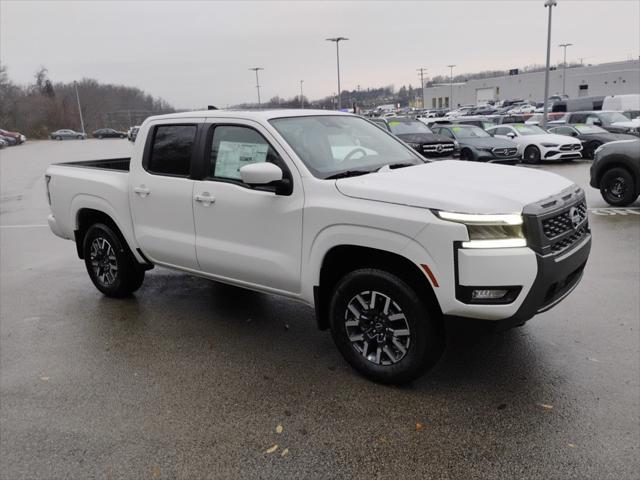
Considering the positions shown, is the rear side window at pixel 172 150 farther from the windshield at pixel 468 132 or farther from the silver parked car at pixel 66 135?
the silver parked car at pixel 66 135

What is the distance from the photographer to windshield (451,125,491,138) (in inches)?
747

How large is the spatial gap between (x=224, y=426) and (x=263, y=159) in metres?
2.00

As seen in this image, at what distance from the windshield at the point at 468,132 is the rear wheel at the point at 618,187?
8.53m

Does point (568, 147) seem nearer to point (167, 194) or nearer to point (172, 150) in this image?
point (172, 150)

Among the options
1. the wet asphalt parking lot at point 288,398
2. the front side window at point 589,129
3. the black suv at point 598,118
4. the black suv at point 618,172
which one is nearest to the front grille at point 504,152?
the front side window at point 589,129

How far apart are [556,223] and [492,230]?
1.87 feet

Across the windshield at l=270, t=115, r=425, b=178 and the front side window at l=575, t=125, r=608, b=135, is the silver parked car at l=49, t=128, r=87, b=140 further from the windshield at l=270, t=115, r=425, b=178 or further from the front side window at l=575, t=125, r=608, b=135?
the windshield at l=270, t=115, r=425, b=178

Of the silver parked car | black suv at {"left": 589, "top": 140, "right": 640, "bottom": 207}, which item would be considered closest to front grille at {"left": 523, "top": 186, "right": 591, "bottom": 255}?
black suv at {"left": 589, "top": 140, "right": 640, "bottom": 207}

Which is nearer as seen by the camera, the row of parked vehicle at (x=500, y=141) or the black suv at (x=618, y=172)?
the black suv at (x=618, y=172)

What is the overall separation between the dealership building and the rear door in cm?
8854

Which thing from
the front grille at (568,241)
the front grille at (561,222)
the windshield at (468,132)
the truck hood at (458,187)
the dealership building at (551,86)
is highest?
the dealership building at (551,86)

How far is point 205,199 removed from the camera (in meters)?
4.62

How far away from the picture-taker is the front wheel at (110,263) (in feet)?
18.9

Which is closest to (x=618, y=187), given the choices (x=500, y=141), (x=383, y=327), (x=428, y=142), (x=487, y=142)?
(x=428, y=142)
